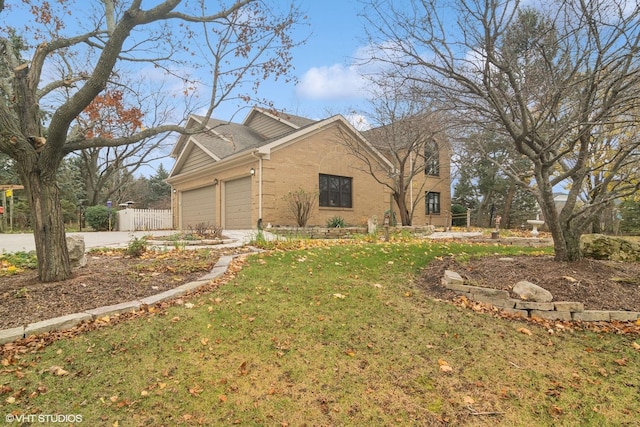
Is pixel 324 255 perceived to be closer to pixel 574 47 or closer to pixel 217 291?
pixel 217 291

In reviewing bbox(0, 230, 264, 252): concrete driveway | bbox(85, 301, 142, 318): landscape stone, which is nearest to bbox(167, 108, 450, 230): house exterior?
bbox(0, 230, 264, 252): concrete driveway

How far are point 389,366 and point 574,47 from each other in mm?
5197

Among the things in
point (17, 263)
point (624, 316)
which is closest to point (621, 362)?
point (624, 316)

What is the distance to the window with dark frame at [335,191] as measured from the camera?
615 inches

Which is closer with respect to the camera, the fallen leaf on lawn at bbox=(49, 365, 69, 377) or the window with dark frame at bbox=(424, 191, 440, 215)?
the fallen leaf on lawn at bbox=(49, 365, 69, 377)

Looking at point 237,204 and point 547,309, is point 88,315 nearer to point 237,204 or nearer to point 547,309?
point 547,309

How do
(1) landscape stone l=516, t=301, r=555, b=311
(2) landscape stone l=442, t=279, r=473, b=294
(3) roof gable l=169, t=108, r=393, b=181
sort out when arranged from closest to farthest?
(1) landscape stone l=516, t=301, r=555, b=311 → (2) landscape stone l=442, t=279, r=473, b=294 → (3) roof gable l=169, t=108, r=393, b=181

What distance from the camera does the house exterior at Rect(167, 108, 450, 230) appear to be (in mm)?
14016

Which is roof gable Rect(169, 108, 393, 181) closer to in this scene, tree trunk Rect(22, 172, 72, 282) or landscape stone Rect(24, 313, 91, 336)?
tree trunk Rect(22, 172, 72, 282)

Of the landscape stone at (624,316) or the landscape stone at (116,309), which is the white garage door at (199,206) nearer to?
the landscape stone at (116,309)

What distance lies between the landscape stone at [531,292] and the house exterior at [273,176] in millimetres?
10078

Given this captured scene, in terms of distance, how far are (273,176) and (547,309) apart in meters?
10.9

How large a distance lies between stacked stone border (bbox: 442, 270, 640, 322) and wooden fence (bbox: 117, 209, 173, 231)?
17259mm

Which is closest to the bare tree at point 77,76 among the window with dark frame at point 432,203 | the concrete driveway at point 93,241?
the concrete driveway at point 93,241
